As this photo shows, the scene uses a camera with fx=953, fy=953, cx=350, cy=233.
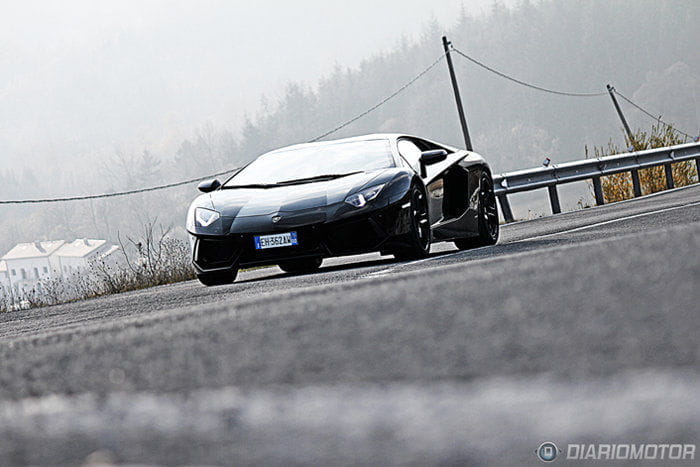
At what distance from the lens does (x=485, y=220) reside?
400 inches

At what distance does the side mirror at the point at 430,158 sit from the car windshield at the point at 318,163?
309mm

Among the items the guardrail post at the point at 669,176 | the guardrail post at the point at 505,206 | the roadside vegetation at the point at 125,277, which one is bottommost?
the guardrail post at the point at 669,176

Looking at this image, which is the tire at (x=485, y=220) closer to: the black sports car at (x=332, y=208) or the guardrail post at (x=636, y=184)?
the black sports car at (x=332, y=208)

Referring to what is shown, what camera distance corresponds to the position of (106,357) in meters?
1.48

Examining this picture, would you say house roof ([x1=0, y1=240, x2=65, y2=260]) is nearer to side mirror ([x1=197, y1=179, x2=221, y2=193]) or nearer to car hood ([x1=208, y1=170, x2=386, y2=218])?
side mirror ([x1=197, y1=179, x2=221, y2=193])

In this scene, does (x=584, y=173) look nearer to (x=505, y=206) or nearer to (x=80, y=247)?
(x=505, y=206)

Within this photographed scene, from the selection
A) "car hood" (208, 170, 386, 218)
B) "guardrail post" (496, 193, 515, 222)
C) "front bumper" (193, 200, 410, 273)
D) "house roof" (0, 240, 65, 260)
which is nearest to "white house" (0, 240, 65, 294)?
"house roof" (0, 240, 65, 260)

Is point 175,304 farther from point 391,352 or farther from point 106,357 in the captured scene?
point 391,352

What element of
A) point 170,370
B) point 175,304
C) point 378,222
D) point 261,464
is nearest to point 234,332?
point 170,370

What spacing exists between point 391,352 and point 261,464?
334 millimetres

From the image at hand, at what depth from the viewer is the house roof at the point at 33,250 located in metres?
178

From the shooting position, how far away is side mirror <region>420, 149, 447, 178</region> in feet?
29.6

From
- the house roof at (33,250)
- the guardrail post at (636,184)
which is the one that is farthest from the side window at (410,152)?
the house roof at (33,250)

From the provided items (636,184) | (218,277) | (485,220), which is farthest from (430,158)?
(636,184)
